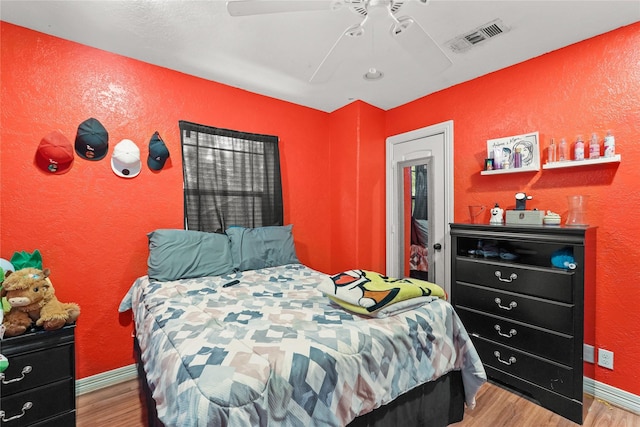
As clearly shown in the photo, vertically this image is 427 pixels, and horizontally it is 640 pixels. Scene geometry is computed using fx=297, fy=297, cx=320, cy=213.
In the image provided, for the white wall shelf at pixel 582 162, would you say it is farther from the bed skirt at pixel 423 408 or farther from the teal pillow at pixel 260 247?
the teal pillow at pixel 260 247

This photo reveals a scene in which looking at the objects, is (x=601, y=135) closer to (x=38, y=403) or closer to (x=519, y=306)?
(x=519, y=306)


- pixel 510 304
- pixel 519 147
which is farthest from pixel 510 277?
pixel 519 147

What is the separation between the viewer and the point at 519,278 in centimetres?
205

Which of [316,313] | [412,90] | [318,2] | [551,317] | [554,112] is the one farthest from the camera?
[412,90]

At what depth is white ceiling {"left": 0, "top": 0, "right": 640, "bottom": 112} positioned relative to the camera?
5.82 ft

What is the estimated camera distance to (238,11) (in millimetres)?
1331

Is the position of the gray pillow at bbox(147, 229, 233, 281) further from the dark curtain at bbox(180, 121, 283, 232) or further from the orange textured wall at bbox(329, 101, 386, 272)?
the orange textured wall at bbox(329, 101, 386, 272)

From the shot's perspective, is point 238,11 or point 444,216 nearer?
point 238,11

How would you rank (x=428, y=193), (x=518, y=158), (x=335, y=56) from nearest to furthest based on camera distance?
(x=335, y=56) → (x=518, y=158) → (x=428, y=193)

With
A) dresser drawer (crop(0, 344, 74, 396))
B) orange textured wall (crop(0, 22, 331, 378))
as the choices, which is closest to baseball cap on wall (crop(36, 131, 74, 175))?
orange textured wall (crop(0, 22, 331, 378))

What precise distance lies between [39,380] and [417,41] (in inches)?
105

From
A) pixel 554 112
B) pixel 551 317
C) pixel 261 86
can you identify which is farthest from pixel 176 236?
pixel 554 112

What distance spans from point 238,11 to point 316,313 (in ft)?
4.86

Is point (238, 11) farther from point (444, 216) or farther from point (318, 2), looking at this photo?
point (444, 216)
